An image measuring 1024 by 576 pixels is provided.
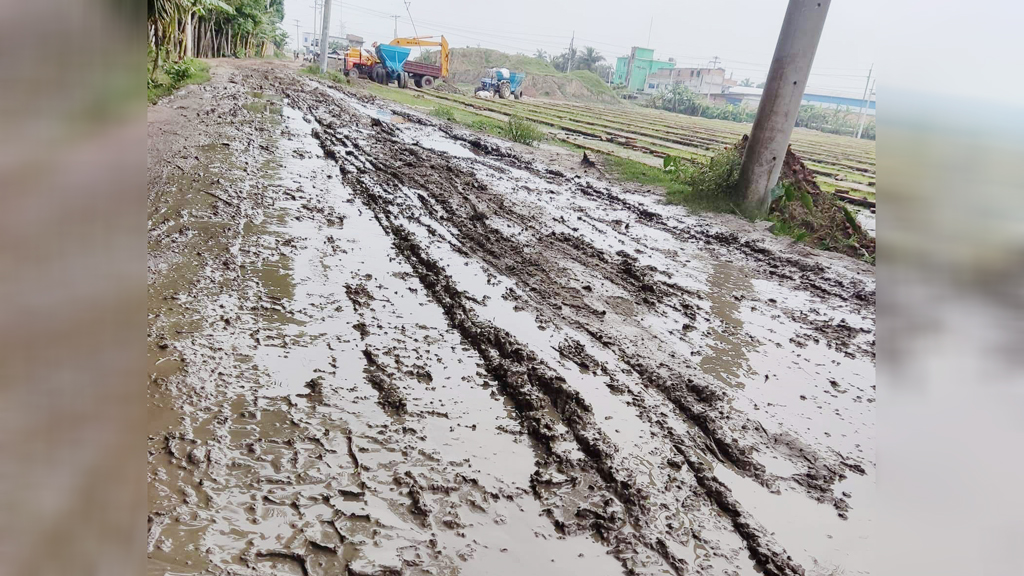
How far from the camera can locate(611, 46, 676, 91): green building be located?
2339 inches

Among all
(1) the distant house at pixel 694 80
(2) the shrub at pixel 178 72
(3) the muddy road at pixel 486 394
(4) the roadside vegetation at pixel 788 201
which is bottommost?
(3) the muddy road at pixel 486 394

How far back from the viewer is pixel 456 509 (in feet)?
8.00

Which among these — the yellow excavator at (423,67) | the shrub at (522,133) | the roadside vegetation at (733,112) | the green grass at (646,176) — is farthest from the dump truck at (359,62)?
the green grass at (646,176)

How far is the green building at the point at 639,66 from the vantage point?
195 ft

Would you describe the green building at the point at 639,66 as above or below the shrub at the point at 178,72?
above

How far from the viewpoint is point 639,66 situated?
60.0 metres

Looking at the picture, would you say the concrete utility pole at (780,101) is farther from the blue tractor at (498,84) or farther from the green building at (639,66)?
the green building at (639,66)

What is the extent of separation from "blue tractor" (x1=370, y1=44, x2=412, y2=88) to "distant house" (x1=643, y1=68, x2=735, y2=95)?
108 ft

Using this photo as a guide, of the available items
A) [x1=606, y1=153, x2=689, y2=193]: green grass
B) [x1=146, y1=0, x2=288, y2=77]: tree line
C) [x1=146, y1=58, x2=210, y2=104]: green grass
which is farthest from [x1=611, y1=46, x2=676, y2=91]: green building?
[x1=606, y1=153, x2=689, y2=193]: green grass

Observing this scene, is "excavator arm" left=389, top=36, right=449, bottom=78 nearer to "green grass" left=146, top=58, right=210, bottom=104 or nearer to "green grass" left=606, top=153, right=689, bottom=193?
"green grass" left=146, top=58, right=210, bottom=104

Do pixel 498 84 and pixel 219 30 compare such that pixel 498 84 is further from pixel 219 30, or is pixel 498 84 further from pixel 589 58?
pixel 589 58
